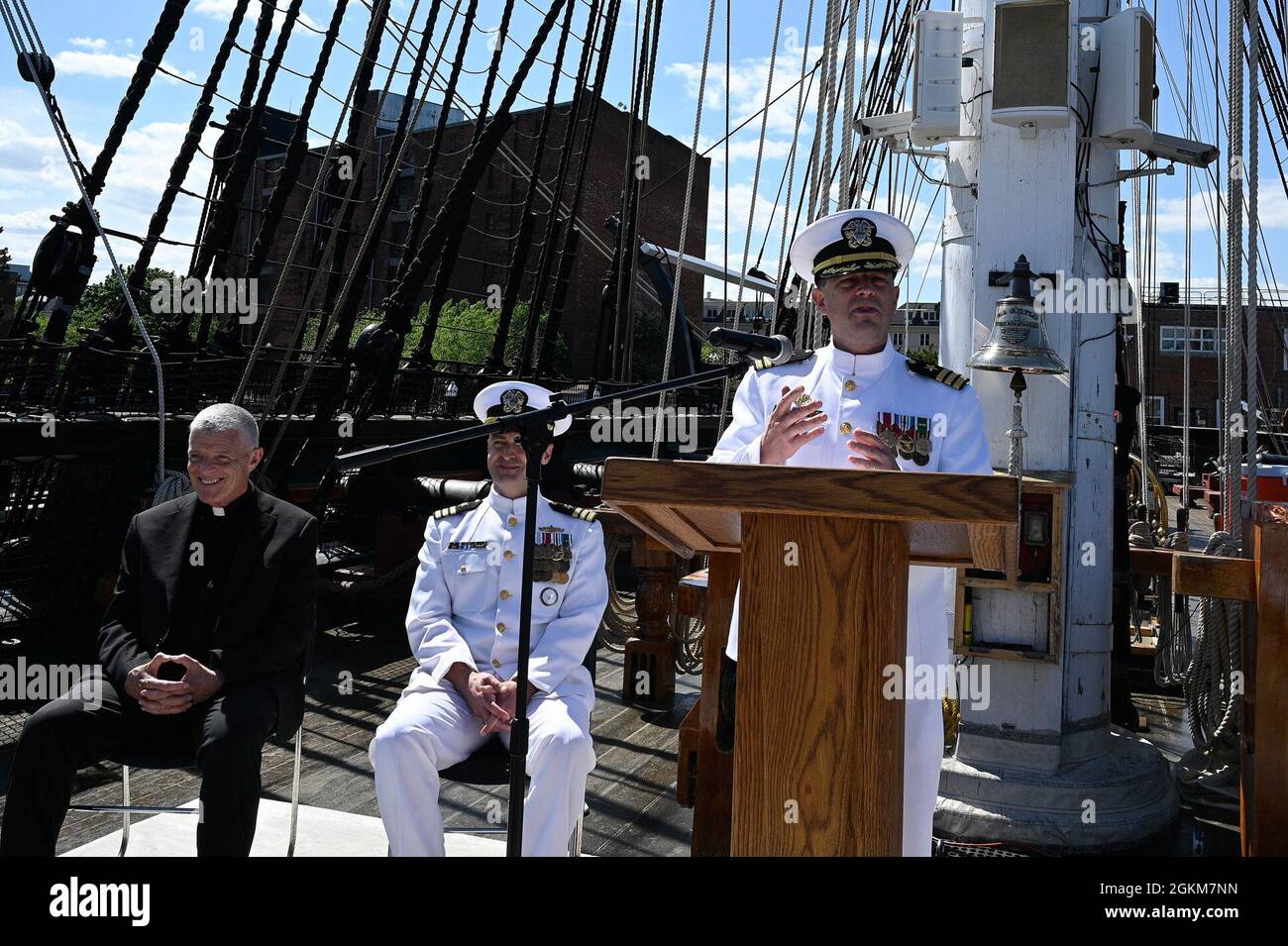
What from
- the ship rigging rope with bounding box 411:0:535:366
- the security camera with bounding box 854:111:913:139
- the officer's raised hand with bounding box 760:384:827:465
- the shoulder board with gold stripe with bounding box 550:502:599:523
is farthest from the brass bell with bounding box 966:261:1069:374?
the ship rigging rope with bounding box 411:0:535:366

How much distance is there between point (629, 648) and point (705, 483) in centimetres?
402

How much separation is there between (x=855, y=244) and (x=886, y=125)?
7.33 ft

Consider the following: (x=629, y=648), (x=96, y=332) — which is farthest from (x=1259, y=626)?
(x=96, y=332)

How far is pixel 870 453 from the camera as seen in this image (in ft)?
6.07

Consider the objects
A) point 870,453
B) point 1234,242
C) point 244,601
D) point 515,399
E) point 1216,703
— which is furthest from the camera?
point 1216,703

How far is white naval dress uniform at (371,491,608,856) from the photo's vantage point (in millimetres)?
2527

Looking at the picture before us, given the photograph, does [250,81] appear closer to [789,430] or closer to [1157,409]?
[789,430]

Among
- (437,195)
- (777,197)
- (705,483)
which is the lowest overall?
(705,483)

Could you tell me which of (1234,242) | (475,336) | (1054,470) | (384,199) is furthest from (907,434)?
(475,336)
